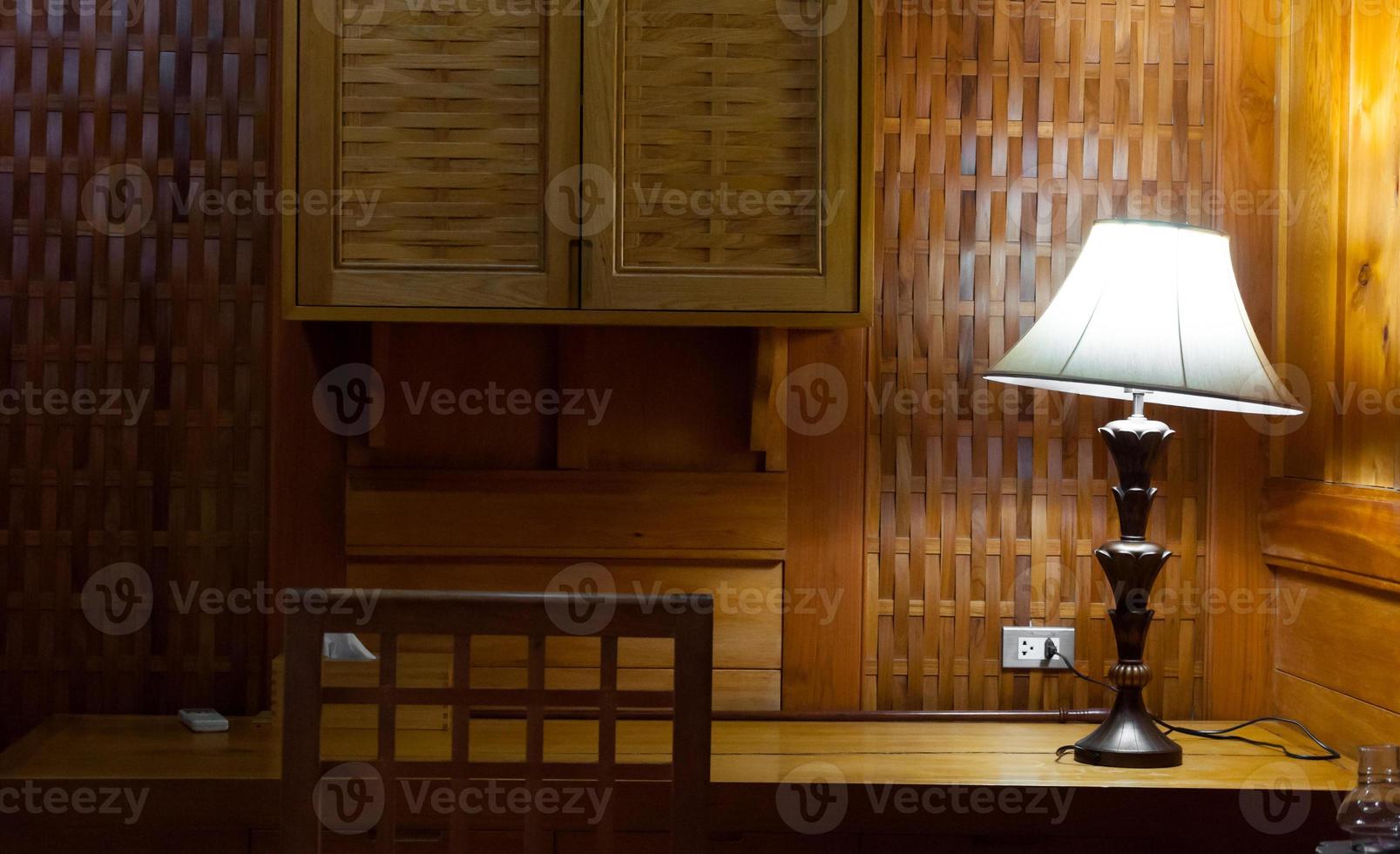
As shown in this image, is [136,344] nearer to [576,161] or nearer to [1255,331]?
[576,161]

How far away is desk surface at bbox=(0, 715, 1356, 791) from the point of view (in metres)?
1.63

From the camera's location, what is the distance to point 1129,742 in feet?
5.60

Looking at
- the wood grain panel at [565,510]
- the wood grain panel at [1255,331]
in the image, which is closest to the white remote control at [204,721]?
the wood grain panel at [565,510]

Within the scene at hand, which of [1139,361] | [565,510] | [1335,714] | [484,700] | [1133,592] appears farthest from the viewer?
[565,510]

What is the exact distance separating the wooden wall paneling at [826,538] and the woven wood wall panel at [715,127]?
1.17 ft

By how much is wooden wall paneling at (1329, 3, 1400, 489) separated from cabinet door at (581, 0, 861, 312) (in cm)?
75

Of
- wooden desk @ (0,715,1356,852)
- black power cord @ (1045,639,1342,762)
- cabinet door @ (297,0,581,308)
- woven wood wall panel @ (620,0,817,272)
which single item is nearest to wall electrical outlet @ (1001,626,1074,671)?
black power cord @ (1045,639,1342,762)

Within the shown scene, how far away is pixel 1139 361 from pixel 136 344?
5.18 feet

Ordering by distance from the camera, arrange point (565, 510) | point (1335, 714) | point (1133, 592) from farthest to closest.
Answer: point (565, 510) < point (1335, 714) < point (1133, 592)

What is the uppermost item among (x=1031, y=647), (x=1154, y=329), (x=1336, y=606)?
(x=1154, y=329)

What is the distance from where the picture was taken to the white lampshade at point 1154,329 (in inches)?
62.2

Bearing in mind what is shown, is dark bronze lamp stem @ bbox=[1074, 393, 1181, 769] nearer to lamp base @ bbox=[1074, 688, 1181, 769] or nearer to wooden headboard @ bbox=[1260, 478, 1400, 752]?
lamp base @ bbox=[1074, 688, 1181, 769]

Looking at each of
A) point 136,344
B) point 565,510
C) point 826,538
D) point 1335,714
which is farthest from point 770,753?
point 136,344

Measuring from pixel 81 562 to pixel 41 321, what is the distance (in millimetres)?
407
